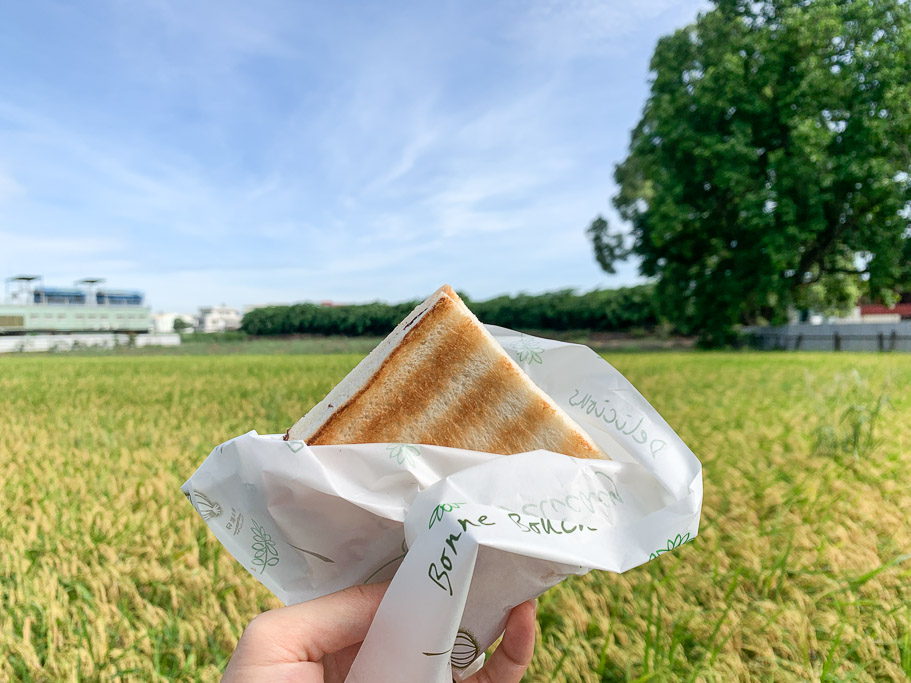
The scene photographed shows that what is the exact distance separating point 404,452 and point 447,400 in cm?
22

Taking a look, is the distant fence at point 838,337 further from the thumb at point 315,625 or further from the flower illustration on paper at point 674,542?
the thumb at point 315,625

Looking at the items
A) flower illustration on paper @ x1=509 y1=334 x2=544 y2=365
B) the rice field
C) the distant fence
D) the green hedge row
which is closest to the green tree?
the distant fence

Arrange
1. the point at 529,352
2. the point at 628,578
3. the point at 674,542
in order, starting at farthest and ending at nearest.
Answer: the point at 628,578, the point at 529,352, the point at 674,542

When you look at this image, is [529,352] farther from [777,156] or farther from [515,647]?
[777,156]

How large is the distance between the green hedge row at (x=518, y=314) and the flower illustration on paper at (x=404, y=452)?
2876 centimetres

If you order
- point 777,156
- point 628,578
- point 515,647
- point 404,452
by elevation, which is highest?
point 777,156

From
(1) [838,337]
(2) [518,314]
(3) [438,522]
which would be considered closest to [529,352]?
(3) [438,522]

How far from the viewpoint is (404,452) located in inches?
50.6

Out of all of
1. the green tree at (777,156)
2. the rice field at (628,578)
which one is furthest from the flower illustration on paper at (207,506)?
the green tree at (777,156)

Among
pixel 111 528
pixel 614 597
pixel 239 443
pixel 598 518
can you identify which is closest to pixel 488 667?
pixel 598 518

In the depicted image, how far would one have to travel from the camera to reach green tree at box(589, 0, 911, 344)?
21156 mm

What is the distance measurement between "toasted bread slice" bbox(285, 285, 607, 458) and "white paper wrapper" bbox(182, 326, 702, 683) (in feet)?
0.37

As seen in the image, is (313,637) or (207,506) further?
(207,506)

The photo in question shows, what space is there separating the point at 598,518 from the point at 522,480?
0.65 feet
